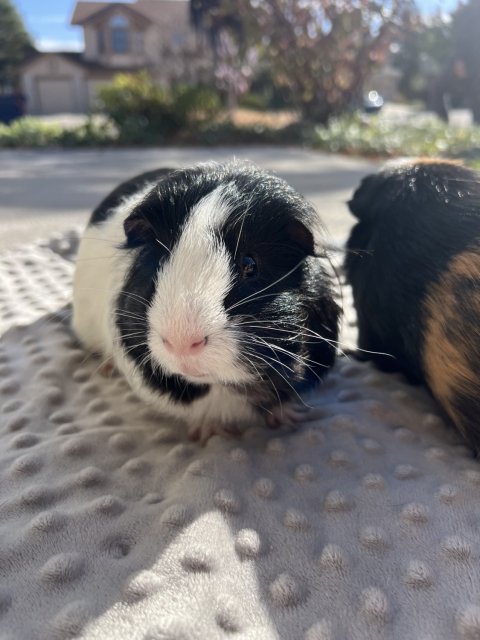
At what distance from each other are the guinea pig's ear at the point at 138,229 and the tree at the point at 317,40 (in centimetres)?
590

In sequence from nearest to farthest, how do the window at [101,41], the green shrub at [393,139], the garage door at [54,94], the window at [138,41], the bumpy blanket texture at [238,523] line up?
the bumpy blanket texture at [238,523] < the green shrub at [393,139] < the window at [138,41] < the window at [101,41] < the garage door at [54,94]

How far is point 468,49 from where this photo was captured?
20.6 feet

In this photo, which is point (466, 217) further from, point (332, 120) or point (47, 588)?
point (332, 120)

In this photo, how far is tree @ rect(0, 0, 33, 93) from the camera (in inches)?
688

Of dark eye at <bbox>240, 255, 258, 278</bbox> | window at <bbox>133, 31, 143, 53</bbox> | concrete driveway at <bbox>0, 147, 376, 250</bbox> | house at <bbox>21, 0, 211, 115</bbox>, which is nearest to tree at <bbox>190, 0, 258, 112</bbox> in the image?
concrete driveway at <bbox>0, 147, 376, 250</bbox>

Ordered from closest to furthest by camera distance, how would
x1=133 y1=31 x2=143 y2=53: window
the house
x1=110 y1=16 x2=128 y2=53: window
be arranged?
the house → x1=133 y1=31 x2=143 y2=53: window → x1=110 y1=16 x2=128 y2=53: window

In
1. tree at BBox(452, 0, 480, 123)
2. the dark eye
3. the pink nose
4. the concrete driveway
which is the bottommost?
the concrete driveway

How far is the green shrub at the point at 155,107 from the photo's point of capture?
6246mm

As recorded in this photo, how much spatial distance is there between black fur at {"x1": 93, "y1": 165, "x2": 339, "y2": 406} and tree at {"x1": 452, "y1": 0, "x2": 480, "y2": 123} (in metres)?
6.50

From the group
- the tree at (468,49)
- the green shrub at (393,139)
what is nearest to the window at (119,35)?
the tree at (468,49)

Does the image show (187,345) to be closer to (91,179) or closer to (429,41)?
(91,179)

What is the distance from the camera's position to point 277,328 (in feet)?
2.45

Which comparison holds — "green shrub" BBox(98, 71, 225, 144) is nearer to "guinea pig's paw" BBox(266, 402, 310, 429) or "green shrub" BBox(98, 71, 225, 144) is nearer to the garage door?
"guinea pig's paw" BBox(266, 402, 310, 429)

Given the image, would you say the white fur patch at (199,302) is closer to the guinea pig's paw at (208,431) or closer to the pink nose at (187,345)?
the pink nose at (187,345)
